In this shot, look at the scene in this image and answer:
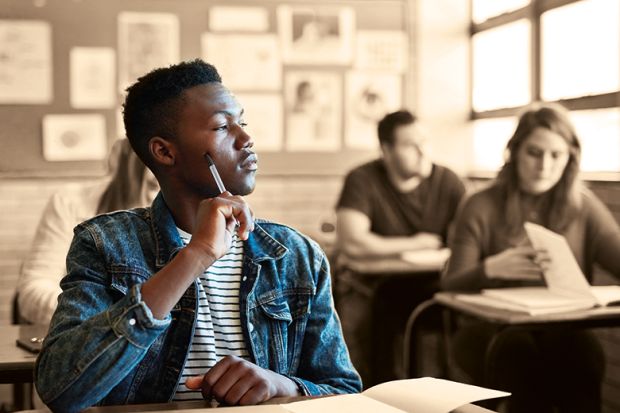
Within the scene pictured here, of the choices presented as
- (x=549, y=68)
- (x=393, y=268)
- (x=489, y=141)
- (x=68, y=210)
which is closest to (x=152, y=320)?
(x=68, y=210)

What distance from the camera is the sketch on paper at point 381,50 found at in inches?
243

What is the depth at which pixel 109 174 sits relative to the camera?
3.38 meters

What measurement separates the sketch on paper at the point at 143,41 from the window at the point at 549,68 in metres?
1.95

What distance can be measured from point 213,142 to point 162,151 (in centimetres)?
13

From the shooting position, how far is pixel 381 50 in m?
6.21

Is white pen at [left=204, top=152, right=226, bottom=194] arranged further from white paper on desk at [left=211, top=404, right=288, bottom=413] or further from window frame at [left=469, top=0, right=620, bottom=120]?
window frame at [left=469, top=0, right=620, bottom=120]

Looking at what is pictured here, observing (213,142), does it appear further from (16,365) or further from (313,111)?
(313,111)

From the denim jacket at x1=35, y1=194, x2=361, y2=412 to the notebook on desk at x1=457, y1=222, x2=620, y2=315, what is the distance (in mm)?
1338

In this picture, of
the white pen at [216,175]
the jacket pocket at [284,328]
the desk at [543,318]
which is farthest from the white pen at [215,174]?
the desk at [543,318]

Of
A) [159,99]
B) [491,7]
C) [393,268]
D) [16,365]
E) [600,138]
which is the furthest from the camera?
[491,7]

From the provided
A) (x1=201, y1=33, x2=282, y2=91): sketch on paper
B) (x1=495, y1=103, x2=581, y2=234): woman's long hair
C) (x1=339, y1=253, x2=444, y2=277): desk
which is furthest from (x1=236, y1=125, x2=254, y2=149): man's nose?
(x1=201, y1=33, x2=282, y2=91): sketch on paper

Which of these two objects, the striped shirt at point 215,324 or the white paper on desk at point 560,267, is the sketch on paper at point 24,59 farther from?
the striped shirt at point 215,324

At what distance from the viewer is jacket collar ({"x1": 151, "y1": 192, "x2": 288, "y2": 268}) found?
5.64 ft

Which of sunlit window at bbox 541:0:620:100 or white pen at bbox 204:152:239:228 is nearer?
white pen at bbox 204:152:239:228
